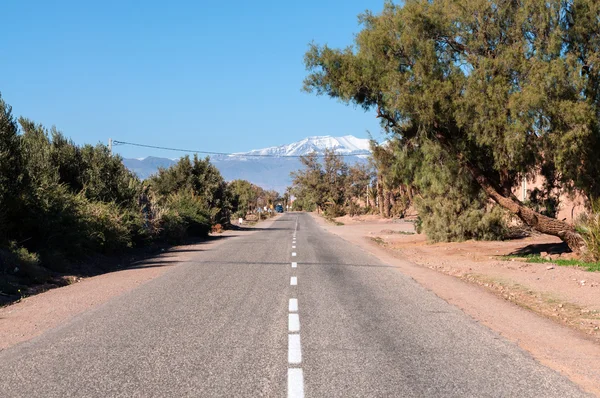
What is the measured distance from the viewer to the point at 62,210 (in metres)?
17.9

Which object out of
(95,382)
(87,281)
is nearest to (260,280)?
(87,281)

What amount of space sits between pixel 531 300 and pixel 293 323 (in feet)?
18.7

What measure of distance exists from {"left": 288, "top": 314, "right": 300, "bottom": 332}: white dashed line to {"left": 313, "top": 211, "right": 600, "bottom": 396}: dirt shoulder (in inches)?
108

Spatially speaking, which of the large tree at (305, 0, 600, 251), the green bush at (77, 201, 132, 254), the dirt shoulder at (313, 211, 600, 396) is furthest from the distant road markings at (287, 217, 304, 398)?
the green bush at (77, 201, 132, 254)

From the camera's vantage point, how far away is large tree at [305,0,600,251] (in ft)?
55.2

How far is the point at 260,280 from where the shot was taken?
46.6 feet

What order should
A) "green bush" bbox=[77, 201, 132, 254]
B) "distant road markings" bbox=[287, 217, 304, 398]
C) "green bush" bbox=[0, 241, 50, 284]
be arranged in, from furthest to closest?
"green bush" bbox=[77, 201, 132, 254] → "green bush" bbox=[0, 241, 50, 284] → "distant road markings" bbox=[287, 217, 304, 398]

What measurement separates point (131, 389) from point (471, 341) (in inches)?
168

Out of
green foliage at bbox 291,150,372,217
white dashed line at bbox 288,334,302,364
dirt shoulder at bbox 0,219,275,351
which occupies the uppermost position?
green foliage at bbox 291,150,372,217

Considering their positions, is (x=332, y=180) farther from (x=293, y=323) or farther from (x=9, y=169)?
(x=293, y=323)

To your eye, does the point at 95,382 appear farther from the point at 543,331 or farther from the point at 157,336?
the point at 543,331

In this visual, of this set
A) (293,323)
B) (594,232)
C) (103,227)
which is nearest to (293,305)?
(293,323)

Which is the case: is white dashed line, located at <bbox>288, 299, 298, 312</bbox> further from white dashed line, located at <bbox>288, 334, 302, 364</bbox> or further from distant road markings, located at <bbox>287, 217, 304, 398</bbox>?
white dashed line, located at <bbox>288, 334, 302, 364</bbox>

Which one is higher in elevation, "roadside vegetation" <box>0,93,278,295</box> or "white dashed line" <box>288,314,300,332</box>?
"roadside vegetation" <box>0,93,278,295</box>
